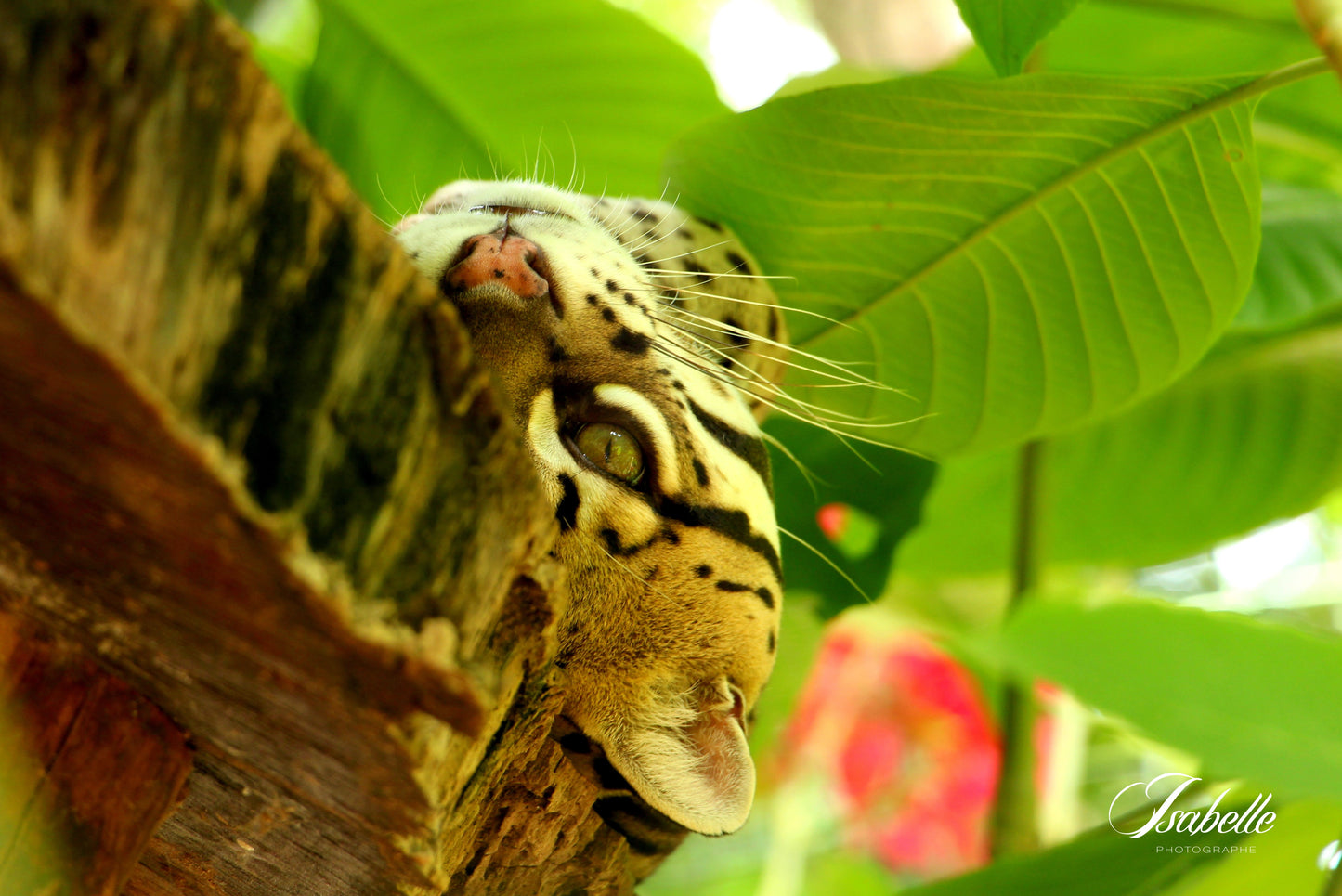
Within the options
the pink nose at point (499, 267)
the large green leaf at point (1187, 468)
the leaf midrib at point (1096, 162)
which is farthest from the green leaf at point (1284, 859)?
the pink nose at point (499, 267)

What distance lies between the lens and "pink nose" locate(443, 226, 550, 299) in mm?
758

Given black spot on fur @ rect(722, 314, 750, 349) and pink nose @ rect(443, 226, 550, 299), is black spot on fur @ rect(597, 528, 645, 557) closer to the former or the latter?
pink nose @ rect(443, 226, 550, 299)

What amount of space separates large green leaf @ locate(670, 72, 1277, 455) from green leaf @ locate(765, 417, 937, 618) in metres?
0.06

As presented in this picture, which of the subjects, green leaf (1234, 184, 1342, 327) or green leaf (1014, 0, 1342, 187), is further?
green leaf (1014, 0, 1342, 187)

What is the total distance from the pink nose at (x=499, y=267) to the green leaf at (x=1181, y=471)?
92 centimetres

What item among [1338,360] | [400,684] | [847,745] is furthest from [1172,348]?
[847,745]

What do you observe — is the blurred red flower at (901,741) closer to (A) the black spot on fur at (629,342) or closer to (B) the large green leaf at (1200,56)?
(B) the large green leaf at (1200,56)

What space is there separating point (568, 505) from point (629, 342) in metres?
0.14

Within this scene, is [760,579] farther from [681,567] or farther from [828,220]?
[828,220]

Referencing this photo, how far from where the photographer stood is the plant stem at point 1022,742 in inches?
55.6

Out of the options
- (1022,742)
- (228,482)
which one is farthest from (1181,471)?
(228,482)

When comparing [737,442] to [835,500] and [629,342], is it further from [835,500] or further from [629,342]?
[835,500]

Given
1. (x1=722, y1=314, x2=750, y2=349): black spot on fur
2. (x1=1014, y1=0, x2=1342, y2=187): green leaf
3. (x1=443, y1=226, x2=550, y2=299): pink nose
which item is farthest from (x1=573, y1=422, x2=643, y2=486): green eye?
(x1=1014, y1=0, x2=1342, y2=187): green leaf

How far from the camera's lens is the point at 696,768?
821mm
